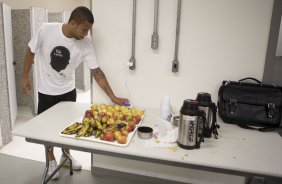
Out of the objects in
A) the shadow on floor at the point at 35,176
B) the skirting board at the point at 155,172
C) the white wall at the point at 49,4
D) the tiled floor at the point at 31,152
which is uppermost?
the white wall at the point at 49,4

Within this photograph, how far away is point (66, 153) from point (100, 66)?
88cm

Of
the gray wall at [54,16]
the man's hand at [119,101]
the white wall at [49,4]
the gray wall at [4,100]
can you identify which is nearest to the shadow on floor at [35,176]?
the gray wall at [4,100]

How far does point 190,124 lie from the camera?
122cm

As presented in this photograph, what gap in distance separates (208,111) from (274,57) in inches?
28.2

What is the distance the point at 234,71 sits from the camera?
1807 millimetres

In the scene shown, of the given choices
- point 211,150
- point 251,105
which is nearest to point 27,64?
point 211,150

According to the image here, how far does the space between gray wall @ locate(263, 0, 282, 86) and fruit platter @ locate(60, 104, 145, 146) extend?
37.7 inches

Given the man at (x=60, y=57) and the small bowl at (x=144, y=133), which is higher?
the man at (x=60, y=57)

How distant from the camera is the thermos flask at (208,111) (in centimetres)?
141

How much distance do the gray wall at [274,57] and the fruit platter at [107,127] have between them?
957mm

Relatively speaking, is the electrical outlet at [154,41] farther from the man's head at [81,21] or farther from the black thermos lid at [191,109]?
the black thermos lid at [191,109]

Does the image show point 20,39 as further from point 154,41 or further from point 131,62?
point 154,41

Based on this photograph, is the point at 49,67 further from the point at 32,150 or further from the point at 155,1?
the point at 32,150

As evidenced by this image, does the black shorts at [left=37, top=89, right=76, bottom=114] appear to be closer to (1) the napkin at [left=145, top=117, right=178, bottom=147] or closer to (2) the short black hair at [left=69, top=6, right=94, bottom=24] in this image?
(2) the short black hair at [left=69, top=6, right=94, bottom=24]
